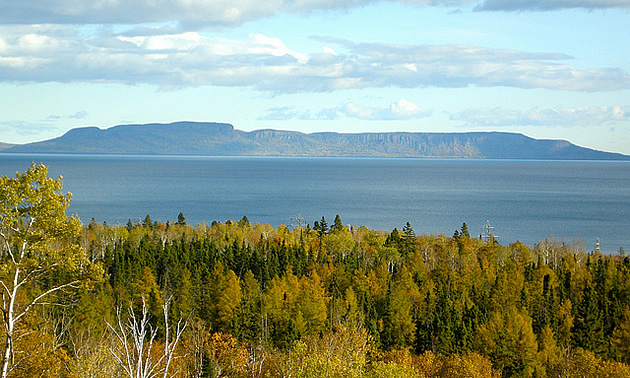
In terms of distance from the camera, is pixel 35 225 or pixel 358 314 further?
pixel 358 314

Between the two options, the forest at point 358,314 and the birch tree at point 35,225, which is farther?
the forest at point 358,314

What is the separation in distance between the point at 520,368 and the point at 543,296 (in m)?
15.5

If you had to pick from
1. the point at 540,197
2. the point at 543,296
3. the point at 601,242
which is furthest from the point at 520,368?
the point at 540,197

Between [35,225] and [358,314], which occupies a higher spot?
[35,225]

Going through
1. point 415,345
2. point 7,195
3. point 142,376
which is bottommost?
point 415,345

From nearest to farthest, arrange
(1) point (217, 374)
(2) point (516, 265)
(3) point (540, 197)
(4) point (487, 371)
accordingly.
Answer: (1) point (217, 374) → (4) point (487, 371) → (2) point (516, 265) → (3) point (540, 197)

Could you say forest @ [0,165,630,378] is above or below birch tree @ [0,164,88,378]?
below

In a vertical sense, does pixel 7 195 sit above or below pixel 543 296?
above

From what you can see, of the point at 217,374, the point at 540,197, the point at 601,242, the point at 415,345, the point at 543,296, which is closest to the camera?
the point at 217,374

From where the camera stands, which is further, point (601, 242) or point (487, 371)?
point (601, 242)

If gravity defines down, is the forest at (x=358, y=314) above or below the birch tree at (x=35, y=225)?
below

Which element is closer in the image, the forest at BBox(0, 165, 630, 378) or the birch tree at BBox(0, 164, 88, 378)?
the birch tree at BBox(0, 164, 88, 378)

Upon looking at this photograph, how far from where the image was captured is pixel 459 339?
50500 millimetres

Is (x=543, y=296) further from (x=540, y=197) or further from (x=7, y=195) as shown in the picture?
(x=540, y=197)
